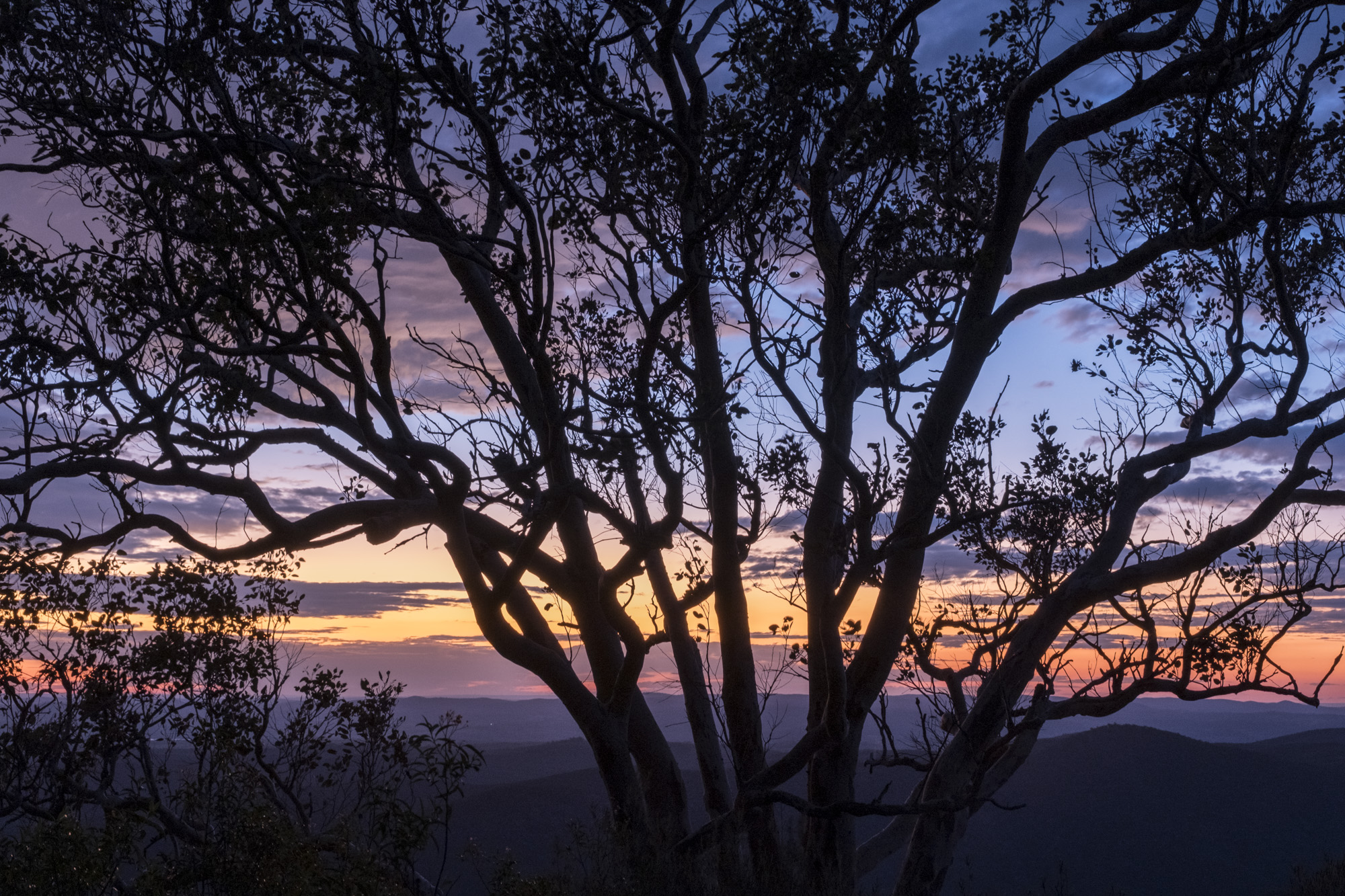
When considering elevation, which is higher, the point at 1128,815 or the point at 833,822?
the point at 833,822

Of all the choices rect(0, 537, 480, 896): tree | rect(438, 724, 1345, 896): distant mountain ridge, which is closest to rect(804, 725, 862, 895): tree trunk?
rect(0, 537, 480, 896): tree

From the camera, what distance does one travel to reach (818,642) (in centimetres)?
998

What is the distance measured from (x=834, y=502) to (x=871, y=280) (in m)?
2.54

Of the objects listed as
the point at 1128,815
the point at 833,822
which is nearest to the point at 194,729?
the point at 833,822

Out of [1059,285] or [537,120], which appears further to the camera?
[1059,285]

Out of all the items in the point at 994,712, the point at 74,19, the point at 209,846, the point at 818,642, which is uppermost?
the point at 74,19

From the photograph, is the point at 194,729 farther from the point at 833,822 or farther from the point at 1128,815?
the point at 1128,815

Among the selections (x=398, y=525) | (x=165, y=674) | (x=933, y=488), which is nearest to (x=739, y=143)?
(x=933, y=488)

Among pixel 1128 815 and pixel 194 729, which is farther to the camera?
pixel 1128 815

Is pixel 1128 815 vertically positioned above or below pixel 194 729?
below

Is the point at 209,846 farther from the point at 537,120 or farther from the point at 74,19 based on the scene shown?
the point at 74,19

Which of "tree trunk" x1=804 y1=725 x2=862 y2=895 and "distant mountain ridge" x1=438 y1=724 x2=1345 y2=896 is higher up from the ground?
"tree trunk" x1=804 y1=725 x2=862 y2=895

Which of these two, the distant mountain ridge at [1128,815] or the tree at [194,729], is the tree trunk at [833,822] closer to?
the tree at [194,729]

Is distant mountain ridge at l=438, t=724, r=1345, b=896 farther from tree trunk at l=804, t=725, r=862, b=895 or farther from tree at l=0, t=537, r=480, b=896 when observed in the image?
tree trunk at l=804, t=725, r=862, b=895
